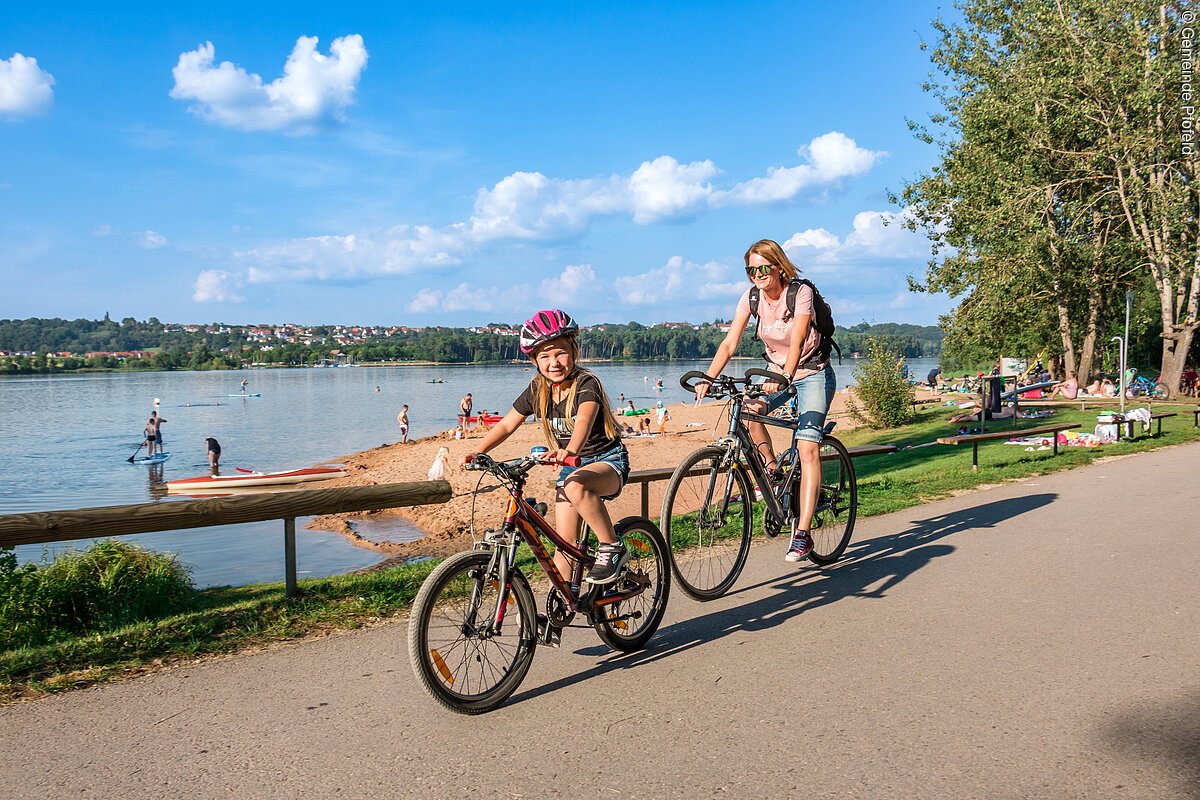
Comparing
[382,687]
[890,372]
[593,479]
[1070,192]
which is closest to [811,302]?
[593,479]

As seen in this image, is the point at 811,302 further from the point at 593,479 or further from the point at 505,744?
the point at 505,744

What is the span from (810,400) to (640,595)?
2193 millimetres

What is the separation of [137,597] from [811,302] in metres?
5.20

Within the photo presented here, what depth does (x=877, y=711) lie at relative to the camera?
3.71 meters

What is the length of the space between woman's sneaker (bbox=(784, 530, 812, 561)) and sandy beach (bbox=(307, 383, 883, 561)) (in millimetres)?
877

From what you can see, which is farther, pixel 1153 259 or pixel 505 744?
pixel 1153 259

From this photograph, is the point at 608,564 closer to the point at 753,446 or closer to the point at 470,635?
the point at 470,635

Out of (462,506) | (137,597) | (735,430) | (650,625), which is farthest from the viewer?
(462,506)

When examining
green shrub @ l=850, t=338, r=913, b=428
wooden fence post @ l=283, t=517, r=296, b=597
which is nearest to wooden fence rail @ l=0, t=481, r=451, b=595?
wooden fence post @ l=283, t=517, r=296, b=597

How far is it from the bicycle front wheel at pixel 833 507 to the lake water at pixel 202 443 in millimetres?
5603

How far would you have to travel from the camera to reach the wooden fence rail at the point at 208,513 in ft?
15.4

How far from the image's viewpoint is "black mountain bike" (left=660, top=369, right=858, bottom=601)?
5508 millimetres

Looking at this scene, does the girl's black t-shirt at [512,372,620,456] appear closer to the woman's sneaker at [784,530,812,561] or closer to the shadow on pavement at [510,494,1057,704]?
the shadow on pavement at [510,494,1057,704]

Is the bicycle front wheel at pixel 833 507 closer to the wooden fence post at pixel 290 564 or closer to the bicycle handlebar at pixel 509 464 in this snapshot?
the bicycle handlebar at pixel 509 464
